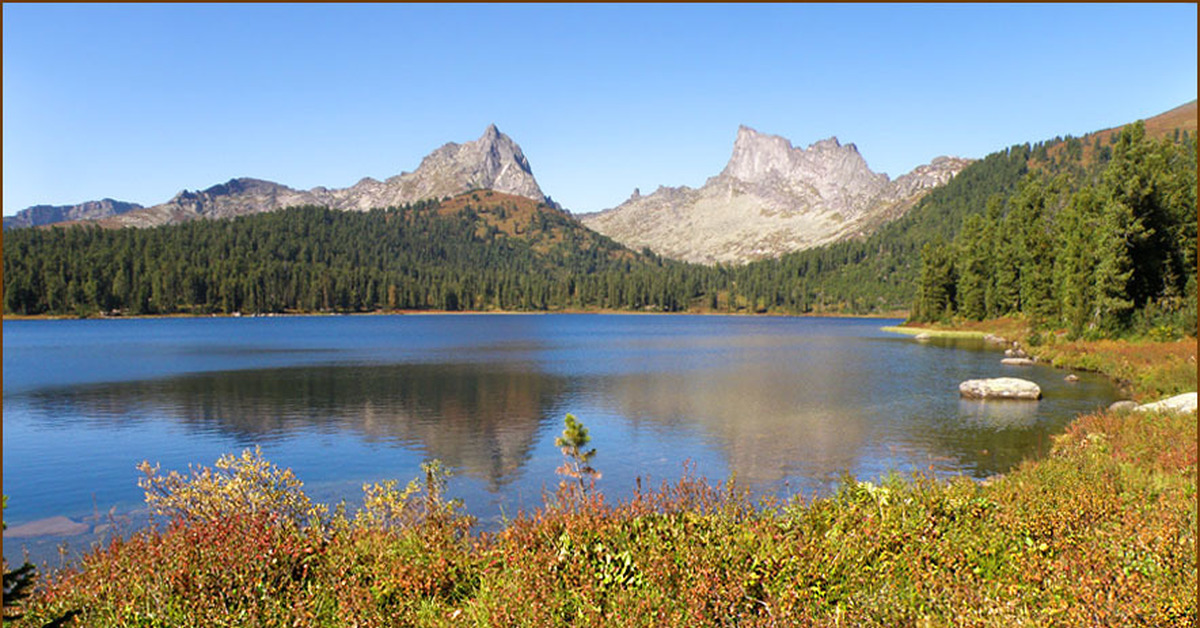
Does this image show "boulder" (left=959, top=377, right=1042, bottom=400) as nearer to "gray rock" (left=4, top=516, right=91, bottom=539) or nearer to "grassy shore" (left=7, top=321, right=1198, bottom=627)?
"grassy shore" (left=7, top=321, right=1198, bottom=627)

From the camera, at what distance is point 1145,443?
23531 millimetres

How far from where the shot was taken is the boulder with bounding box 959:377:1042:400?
4625 centimetres

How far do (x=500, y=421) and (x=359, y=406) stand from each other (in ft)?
40.3

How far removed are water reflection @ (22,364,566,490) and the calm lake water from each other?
0.20m

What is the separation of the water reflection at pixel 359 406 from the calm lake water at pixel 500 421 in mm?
201

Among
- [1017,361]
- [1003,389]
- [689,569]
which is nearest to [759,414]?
[1003,389]

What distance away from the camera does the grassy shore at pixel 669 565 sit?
9820 millimetres

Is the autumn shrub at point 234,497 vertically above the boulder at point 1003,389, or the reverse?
the autumn shrub at point 234,497

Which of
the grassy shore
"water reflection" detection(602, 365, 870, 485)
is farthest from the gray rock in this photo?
"water reflection" detection(602, 365, 870, 485)

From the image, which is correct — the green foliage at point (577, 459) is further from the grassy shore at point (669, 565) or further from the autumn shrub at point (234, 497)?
the autumn shrub at point (234, 497)

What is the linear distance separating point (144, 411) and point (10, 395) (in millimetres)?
17209

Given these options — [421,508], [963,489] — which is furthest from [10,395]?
[963,489]

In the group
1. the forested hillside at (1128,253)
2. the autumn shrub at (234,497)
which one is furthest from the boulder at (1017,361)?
the autumn shrub at (234,497)

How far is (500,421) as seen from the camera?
43312 mm
